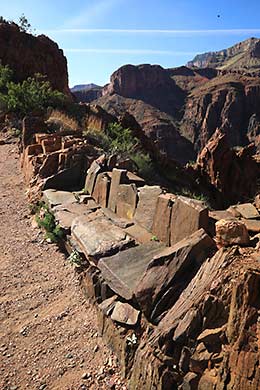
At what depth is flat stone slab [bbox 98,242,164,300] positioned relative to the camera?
399cm

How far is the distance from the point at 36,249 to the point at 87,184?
1.59m

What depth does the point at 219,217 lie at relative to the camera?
14.8 ft

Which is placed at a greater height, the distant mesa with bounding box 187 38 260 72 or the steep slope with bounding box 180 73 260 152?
the distant mesa with bounding box 187 38 260 72

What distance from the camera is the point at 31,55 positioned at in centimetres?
2430

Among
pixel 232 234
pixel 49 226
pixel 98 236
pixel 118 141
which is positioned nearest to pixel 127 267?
pixel 98 236

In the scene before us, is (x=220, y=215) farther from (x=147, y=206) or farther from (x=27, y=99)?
(x=27, y=99)

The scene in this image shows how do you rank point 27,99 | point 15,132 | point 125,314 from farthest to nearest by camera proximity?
point 27,99
point 15,132
point 125,314

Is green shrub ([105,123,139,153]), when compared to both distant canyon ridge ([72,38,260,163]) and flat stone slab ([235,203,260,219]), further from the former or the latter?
distant canyon ridge ([72,38,260,163])

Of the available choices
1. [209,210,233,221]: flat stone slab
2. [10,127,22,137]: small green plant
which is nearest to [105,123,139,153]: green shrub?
[10,127,22,137]: small green plant

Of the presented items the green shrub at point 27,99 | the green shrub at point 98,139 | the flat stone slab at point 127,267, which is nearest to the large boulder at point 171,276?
the flat stone slab at point 127,267

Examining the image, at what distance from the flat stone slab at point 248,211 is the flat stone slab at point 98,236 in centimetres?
142

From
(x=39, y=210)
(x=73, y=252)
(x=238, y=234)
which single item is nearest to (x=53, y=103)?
(x=39, y=210)

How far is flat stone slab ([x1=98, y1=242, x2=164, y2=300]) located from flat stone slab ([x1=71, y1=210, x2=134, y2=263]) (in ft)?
0.63

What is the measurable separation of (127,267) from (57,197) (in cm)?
316
